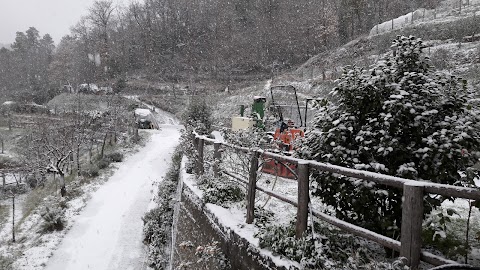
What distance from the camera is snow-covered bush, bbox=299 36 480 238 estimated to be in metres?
3.41

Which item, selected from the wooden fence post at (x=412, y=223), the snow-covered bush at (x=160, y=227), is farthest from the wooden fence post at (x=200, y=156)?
the wooden fence post at (x=412, y=223)

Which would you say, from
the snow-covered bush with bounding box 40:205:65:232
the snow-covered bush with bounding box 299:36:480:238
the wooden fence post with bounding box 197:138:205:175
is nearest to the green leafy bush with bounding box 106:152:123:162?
the snow-covered bush with bounding box 40:205:65:232

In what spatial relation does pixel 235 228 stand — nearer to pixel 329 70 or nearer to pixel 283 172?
pixel 283 172

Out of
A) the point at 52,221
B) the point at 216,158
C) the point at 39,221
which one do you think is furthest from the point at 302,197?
the point at 39,221

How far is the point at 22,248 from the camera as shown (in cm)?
1312

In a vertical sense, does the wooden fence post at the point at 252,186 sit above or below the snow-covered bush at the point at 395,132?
below

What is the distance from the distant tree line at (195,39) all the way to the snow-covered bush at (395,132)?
127 feet

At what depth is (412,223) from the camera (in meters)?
2.61

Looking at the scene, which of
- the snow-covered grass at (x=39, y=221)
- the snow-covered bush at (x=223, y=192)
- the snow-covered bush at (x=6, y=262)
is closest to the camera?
the snow-covered bush at (x=223, y=192)

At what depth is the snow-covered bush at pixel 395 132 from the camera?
3.41 m

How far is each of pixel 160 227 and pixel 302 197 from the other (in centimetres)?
939

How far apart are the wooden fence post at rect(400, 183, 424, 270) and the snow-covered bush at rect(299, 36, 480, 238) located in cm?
70

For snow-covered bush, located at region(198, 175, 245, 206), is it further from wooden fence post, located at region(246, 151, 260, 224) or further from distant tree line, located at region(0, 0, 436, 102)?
distant tree line, located at region(0, 0, 436, 102)

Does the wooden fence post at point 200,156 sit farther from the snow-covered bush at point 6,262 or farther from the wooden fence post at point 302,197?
the snow-covered bush at point 6,262
